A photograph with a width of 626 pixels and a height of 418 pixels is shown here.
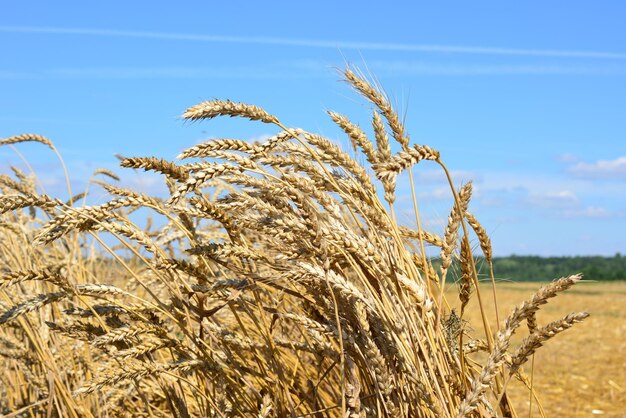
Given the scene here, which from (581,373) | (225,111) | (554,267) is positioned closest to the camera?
(225,111)

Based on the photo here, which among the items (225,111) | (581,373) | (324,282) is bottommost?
(581,373)

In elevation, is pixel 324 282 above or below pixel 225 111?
below

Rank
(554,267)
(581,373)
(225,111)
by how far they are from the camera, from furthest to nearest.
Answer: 1. (554,267)
2. (581,373)
3. (225,111)

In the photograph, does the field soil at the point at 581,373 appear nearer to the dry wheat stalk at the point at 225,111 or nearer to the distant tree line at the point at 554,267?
the dry wheat stalk at the point at 225,111

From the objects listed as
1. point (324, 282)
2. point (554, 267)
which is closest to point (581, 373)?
point (324, 282)

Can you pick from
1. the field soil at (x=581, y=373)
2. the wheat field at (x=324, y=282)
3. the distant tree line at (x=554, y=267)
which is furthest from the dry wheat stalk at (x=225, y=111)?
the distant tree line at (x=554, y=267)

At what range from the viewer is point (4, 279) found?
2400mm

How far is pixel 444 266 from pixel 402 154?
25.7 inches

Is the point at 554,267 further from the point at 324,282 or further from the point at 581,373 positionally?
the point at 324,282

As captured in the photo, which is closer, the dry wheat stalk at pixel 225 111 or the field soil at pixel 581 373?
the dry wheat stalk at pixel 225 111

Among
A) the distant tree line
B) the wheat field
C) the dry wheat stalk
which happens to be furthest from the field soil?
the distant tree line

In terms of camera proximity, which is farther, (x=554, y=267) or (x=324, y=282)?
(x=554, y=267)

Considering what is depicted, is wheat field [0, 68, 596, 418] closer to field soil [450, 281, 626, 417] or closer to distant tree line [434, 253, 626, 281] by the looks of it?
field soil [450, 281, 626, 417]

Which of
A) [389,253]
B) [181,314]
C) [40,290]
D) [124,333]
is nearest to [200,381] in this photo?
[181,314]
